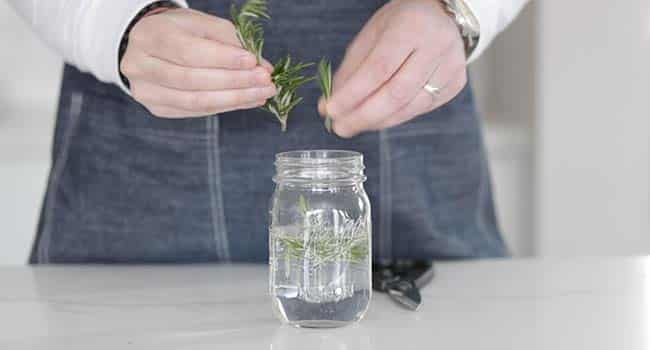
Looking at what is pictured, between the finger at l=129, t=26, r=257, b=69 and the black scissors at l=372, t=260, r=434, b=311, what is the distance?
0.28 meters

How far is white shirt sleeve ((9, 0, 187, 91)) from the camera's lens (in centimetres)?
105

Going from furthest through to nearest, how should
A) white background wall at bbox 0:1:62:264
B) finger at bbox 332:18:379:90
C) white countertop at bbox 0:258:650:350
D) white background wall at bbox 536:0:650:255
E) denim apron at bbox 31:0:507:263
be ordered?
white background wall at bbox 0:1:62:264 < white background wall at bbox 536:0:650:255 < denim apron at bbox 31:0:507:263 < finger at bbox 332:18:379:90 < white countertop at bbox 0:258:650:350

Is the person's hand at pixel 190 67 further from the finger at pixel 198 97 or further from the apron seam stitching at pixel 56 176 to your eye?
the apron seam stitching at pixel 56 176

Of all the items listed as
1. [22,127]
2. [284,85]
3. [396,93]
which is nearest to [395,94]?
[396,93]

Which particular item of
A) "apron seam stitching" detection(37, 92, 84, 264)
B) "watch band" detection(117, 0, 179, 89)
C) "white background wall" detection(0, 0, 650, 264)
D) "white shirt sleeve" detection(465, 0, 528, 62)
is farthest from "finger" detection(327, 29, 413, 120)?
"white background wall" detection(0, 0, 650, 264)

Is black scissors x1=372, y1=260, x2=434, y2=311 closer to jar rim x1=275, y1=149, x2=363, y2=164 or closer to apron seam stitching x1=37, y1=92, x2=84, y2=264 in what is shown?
jar rim x1=275, y1=149, x2=363, y2=164

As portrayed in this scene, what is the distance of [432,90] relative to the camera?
3.39ft

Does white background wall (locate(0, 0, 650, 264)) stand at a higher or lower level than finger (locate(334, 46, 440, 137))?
lower

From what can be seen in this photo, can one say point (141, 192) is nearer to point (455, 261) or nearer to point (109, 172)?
point (109, 172)

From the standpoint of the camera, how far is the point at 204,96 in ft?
3.24

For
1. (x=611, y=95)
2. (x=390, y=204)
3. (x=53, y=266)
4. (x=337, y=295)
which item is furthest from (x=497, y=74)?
(x=337, y=295)

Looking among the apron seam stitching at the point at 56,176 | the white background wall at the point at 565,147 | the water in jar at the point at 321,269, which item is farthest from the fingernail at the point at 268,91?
the white background wall at the point at 565,147

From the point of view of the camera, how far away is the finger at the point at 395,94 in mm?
991

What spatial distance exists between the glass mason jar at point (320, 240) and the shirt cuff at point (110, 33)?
0.22 m
